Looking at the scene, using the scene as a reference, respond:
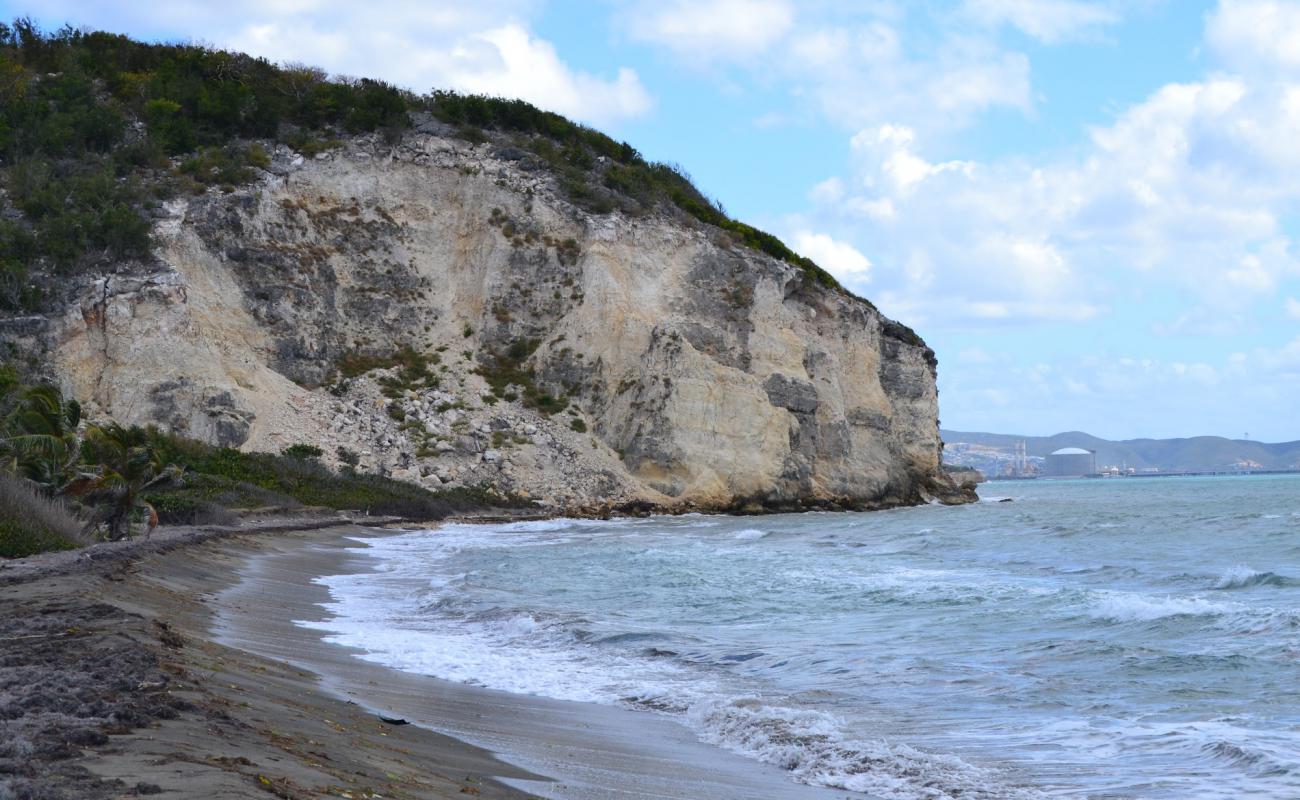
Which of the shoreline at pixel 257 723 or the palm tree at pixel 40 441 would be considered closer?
the shoreline at pixel 257 723

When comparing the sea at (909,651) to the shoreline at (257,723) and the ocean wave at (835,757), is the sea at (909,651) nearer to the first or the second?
the ocean wave at (835,757)

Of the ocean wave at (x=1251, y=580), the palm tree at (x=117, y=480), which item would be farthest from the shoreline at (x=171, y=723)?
the ocean wave at (x=1251, y=580)

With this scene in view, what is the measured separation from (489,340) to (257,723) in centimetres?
4507

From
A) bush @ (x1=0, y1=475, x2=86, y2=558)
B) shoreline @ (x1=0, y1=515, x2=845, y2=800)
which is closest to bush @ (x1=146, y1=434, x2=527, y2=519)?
bush @ (x1=0, y1=475, x2=86, y2=558)

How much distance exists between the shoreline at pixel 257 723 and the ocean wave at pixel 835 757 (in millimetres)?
269

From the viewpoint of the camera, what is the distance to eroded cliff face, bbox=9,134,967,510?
41.4 m

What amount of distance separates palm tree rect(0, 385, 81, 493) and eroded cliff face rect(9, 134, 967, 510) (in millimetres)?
19802

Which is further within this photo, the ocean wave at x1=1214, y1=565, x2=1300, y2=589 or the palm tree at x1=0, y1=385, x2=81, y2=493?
the ocean wave at x1=1214, y1=565, x2=1300, y2=589

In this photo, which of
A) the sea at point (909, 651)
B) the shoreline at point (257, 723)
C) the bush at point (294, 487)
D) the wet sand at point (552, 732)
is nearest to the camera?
the shoreline at point (257, 723)

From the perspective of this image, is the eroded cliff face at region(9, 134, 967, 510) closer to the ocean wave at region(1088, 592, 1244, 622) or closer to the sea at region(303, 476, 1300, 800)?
the sea at region(303, 476, 1300, 800)

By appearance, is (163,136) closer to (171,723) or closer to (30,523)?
(30,523)

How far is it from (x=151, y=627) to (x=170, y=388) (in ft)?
109

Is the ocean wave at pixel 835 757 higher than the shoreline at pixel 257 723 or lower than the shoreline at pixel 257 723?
lower

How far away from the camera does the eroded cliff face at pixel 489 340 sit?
136 feet
